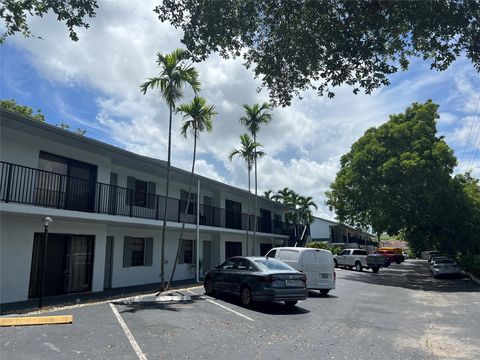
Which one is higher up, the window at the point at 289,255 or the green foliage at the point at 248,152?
the green foliage at the point at 248,152

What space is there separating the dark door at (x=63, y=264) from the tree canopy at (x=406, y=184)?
17.8 metres

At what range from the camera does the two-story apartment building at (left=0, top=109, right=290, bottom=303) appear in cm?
1211

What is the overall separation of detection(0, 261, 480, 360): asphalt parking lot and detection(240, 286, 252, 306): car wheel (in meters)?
0.31

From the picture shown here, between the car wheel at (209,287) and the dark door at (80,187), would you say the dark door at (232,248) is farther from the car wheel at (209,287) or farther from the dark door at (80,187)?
the dark door at (80,187)

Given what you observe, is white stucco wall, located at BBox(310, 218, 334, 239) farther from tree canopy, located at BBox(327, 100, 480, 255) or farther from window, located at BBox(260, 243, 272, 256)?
tree canopy, located at BBox(327, 100, 480, 255)

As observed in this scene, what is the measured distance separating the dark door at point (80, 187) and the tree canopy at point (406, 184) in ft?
56.7

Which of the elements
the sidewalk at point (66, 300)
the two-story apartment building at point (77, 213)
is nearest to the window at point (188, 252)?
the two-story apartment building at point (77, 213)

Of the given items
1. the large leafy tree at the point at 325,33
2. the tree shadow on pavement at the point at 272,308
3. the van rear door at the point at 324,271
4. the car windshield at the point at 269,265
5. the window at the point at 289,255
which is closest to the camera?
the large leafy tree at the point at 325,33

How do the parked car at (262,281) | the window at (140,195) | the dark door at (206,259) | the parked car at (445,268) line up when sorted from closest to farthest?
1. the parked car at (262,281)
2. the window at (140,195)
3. the dark door at (206,259)
4. the parked car at (445,268)

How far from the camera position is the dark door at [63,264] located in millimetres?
13211

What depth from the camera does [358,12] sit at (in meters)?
6.38

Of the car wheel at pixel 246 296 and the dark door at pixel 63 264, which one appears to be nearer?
the car wheel at pixel 246 296

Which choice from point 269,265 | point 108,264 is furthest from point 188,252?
point 269,265

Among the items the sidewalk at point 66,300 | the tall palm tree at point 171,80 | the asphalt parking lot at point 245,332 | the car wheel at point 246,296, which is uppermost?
the tall palm tree at point 171,80
